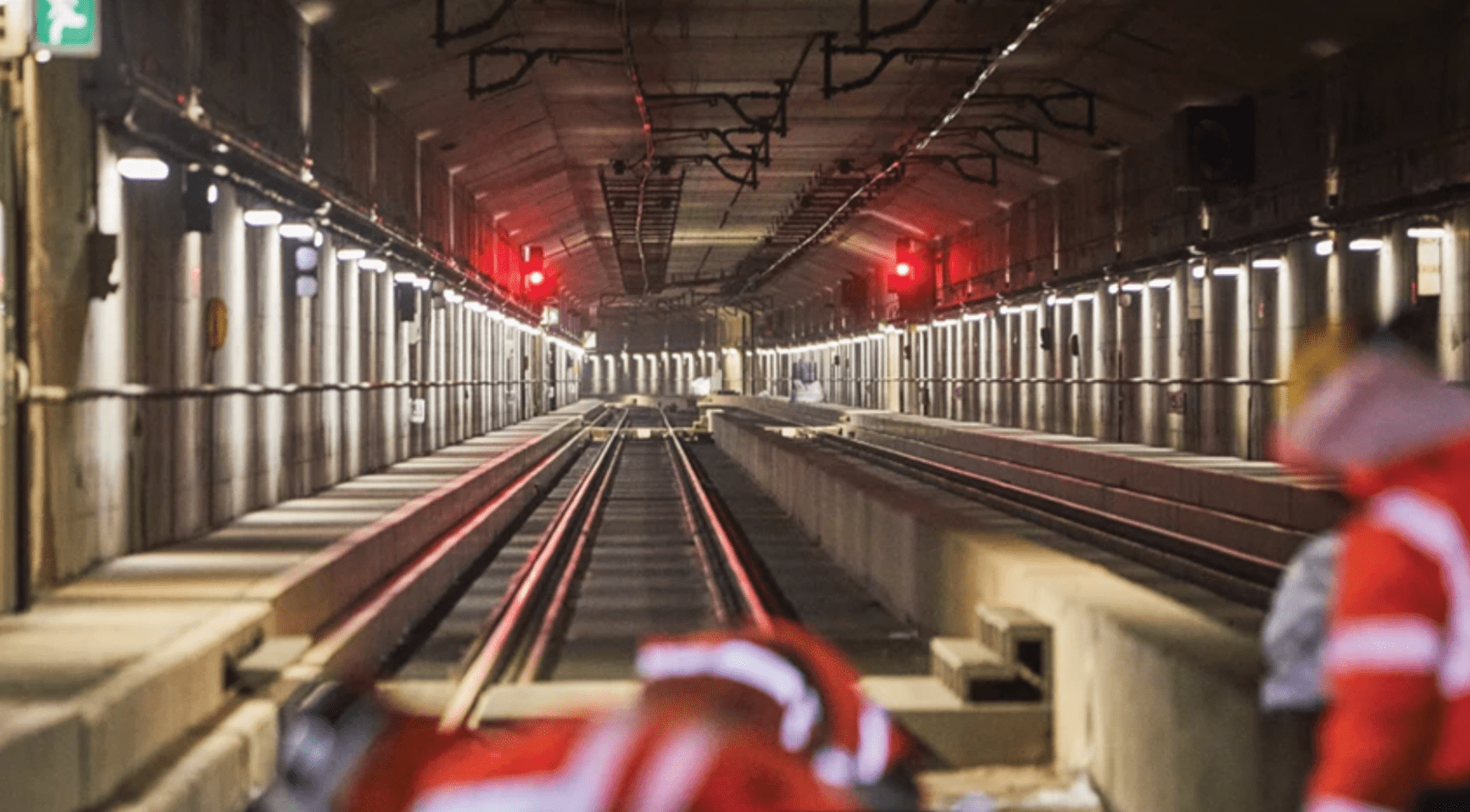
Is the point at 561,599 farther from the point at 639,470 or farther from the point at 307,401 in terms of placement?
the point at 639,470

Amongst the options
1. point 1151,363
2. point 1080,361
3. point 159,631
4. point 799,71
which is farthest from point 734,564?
point 1080,361

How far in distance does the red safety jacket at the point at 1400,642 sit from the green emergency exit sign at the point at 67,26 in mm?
9564

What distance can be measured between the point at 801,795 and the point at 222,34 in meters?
14.7

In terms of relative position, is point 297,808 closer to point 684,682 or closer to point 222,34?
point 684,682

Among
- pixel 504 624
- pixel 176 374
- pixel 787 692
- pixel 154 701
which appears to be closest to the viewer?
pixel 787 692

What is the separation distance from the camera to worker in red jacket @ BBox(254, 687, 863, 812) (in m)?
2.94

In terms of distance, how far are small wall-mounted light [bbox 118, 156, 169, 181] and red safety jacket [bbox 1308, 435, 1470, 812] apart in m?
11.6

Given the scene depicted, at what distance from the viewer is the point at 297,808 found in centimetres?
376

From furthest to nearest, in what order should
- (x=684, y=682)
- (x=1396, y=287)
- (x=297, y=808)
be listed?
(x=1396, y=287)
(x=297, y=808)
(x=684, y=682)

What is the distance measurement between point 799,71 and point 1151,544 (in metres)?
10.5

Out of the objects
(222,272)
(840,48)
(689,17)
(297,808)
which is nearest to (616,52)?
(689,17)

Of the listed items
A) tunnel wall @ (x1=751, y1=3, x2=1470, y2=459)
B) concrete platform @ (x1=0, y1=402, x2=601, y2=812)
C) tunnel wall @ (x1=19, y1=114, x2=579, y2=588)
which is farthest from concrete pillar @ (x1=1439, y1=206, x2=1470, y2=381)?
tunnel wall @ (x1=19, y1=114, x2=579, y2=588)

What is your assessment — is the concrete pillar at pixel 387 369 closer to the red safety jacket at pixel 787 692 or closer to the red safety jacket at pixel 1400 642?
the red safety jacket at pixel 787 692

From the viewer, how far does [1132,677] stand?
23.8ft
